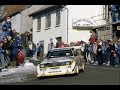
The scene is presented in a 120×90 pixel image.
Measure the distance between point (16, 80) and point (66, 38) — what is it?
2281 cm

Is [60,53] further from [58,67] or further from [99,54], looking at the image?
[99,54]

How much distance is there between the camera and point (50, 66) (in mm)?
20406

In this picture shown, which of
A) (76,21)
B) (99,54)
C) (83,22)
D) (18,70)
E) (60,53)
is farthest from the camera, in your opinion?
(76,21)

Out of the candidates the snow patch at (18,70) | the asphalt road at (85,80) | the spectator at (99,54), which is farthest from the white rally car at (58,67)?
the spectator at (99,54)

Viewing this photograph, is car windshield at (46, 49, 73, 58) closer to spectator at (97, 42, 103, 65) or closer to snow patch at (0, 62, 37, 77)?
snow patch at (0, 62, 37, 77)

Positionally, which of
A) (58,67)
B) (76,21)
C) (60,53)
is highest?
(76,21)

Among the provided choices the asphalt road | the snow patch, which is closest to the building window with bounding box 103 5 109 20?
the snow patch

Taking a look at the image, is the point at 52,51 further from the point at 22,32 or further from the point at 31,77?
the point at 22,32

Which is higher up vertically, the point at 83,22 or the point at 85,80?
the point at 83,22

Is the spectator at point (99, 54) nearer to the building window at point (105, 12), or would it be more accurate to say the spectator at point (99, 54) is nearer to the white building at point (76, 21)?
the building window at point (105, 12)

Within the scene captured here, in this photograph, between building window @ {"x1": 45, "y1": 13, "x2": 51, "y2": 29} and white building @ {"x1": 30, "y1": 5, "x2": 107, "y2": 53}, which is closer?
white building @ {"x1": 30, "y1": 5, "x2": 107, "y2": 53}

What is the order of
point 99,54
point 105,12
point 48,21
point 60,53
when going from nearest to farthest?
point 60,53, point 99,54, point 105,12, point 48,21

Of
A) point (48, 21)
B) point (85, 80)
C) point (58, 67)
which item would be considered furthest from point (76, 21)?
point (85, 80)

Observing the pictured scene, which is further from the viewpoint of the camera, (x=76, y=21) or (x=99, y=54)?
(x=76, y=21)
